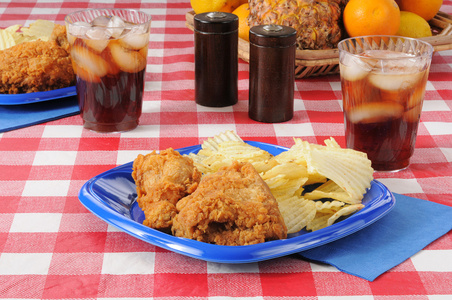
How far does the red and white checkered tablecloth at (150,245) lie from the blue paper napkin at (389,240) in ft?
0.06

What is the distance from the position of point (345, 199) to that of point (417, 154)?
1.70 feet

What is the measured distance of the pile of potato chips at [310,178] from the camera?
3.68 ft

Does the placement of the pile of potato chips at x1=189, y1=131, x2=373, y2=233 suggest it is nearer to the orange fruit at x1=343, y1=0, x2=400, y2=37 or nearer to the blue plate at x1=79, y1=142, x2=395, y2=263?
the blue plate at x1=79, y1=142, x2=395, y2=263

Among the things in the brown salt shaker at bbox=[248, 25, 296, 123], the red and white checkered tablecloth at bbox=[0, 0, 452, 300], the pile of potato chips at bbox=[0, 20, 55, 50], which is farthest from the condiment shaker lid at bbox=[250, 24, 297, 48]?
the pile of potato chips at bbox=[0, 20, 55, 50]

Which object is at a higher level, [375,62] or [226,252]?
[375,62]

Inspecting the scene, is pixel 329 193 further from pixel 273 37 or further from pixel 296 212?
pixel 273 37

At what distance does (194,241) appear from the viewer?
1012 millimetres

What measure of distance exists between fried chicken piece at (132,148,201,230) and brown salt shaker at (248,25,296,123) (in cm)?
58

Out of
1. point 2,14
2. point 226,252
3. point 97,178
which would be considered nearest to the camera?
point 226,252

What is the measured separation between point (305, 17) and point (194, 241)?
120cm

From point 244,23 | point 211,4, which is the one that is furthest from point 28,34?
point 244,23

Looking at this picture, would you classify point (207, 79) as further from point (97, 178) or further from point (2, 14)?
point (2, 14)

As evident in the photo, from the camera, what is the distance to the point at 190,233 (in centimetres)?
103

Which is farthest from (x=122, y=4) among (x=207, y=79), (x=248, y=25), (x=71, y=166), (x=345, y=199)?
(x=345, y=199)
